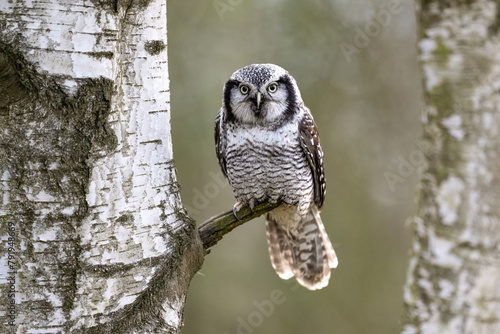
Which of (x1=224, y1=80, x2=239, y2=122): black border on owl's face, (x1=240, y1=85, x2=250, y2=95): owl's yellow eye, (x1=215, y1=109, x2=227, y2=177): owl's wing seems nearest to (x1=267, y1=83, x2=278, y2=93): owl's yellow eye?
(x1=240, y1=85, x2=250, y2=95): owl's yellow eye

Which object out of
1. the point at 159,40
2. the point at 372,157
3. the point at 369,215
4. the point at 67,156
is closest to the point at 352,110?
the point at 372,157

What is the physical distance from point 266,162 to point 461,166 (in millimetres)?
2474

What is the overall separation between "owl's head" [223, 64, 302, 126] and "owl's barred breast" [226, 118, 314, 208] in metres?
0.08

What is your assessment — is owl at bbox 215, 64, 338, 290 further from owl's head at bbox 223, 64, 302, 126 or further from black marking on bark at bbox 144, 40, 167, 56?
black marking on bark at bbox 144, 40, 167, 56

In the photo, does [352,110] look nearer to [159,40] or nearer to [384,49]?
[384,49]

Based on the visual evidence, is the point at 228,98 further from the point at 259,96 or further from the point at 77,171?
the point at 77,171

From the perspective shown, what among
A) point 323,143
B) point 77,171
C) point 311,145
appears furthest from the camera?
point 323,143

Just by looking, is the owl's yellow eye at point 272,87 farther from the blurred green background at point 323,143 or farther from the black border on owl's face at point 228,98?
the blurred green background at point 323,143

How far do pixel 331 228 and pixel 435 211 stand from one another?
5.65m

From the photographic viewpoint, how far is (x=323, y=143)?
7.20m

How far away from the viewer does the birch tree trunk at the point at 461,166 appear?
5.64ft

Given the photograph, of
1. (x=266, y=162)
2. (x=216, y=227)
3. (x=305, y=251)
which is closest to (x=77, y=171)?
(x=216, y=227)

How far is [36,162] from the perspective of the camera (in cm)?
213

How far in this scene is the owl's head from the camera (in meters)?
4.03
